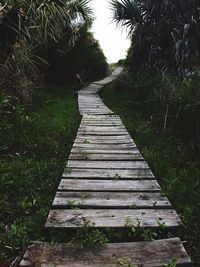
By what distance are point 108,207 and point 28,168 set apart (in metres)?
1.45

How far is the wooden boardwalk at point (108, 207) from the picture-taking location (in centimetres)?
197

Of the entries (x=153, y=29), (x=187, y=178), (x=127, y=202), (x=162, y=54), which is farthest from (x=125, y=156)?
(x=153, y=29)

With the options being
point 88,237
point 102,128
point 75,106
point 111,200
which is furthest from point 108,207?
point 75,106

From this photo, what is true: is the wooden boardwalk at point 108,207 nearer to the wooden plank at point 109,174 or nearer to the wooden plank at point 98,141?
the wooden plank at point 109,174

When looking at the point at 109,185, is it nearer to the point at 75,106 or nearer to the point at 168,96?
the point at 168,96

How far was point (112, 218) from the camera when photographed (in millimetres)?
2381

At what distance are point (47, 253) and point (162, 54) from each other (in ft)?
28.2

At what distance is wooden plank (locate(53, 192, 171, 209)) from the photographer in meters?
2.57

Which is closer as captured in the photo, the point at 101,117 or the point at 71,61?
the point at 101,117

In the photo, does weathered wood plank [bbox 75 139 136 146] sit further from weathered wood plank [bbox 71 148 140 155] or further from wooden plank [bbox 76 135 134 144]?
weathered wood plank [bbox 71 148 140 155]

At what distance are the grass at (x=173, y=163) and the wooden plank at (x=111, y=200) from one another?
27 cm

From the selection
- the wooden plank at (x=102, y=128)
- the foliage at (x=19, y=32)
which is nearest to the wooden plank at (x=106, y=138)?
the wooden plank at (x=102, y=128)

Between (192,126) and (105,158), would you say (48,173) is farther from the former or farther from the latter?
(192,126)

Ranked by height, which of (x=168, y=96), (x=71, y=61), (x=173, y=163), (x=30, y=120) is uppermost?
(x=71, y=61)
